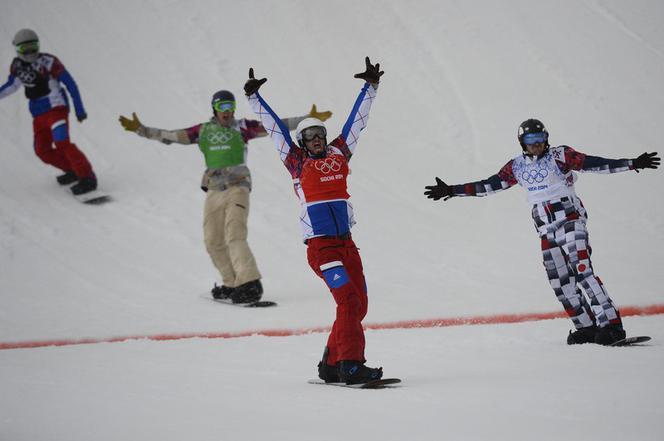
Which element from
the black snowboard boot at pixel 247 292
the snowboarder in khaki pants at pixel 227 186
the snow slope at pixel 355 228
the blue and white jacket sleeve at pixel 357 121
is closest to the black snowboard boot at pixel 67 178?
the snow slope at pixel 355 228

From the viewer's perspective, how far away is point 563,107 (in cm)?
1633

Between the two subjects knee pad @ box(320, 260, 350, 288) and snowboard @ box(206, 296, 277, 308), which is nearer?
knee pad @ box(320, 260, 350, 288)

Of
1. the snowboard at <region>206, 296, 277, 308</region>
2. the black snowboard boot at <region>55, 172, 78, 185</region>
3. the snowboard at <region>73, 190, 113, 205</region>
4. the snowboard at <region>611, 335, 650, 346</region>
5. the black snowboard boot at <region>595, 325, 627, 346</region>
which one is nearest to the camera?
the snowboard at <region>611, 335, 650, 346</region>

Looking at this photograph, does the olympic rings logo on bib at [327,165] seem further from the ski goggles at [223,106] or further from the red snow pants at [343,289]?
the ski goggles at [223,106]

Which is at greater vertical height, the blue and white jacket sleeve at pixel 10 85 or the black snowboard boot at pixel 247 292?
the blue and white jacket sleeve at pixel 10 85

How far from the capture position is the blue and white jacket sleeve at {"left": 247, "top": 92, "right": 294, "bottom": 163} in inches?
257

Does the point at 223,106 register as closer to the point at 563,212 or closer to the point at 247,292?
the point at 247,292

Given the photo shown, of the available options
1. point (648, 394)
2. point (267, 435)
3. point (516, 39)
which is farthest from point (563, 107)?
point (267, 435)

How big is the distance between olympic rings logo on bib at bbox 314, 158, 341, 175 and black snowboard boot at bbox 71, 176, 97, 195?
24.6ft

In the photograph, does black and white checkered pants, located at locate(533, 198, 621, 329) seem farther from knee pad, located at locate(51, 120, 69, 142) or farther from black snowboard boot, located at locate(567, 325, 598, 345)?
knee pad, located at locate(51, 120, 69, 142)

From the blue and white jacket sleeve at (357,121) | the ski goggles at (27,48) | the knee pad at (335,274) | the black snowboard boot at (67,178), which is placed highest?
the ski goggles at (27,48)

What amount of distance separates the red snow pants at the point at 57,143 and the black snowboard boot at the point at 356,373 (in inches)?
313

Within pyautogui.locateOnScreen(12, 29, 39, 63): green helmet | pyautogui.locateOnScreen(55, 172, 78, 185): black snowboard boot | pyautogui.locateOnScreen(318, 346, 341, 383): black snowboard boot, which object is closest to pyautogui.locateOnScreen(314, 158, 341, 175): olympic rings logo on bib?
pyautogui.locateOnScreen(318, 346, 341, 383): black snowboard boot

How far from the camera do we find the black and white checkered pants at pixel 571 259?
23.4 ft
